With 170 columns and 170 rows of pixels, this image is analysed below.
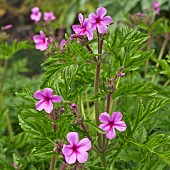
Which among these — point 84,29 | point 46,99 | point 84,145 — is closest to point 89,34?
point 84,29

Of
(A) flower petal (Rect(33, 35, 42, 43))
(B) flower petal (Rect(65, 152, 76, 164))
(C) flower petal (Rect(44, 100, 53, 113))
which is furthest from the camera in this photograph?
(A) flower petal (Rect(33, 35, 42, 43))

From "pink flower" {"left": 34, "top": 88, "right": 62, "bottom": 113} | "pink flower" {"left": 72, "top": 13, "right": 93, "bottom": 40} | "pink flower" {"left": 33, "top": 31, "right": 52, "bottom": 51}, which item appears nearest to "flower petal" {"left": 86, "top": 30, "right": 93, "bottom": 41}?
"pink flower" {"left": 72, "top": 13, "right": 93, "bottom": 40}

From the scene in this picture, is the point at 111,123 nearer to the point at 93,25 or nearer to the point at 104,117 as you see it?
the point at 104,117

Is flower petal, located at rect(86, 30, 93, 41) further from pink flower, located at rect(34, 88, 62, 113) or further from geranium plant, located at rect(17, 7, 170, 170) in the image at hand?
pink flower, located at rect(34, 88, 62, 113)

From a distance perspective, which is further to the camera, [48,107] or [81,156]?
[48,107]

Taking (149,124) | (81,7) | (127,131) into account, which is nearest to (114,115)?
(127,131)
